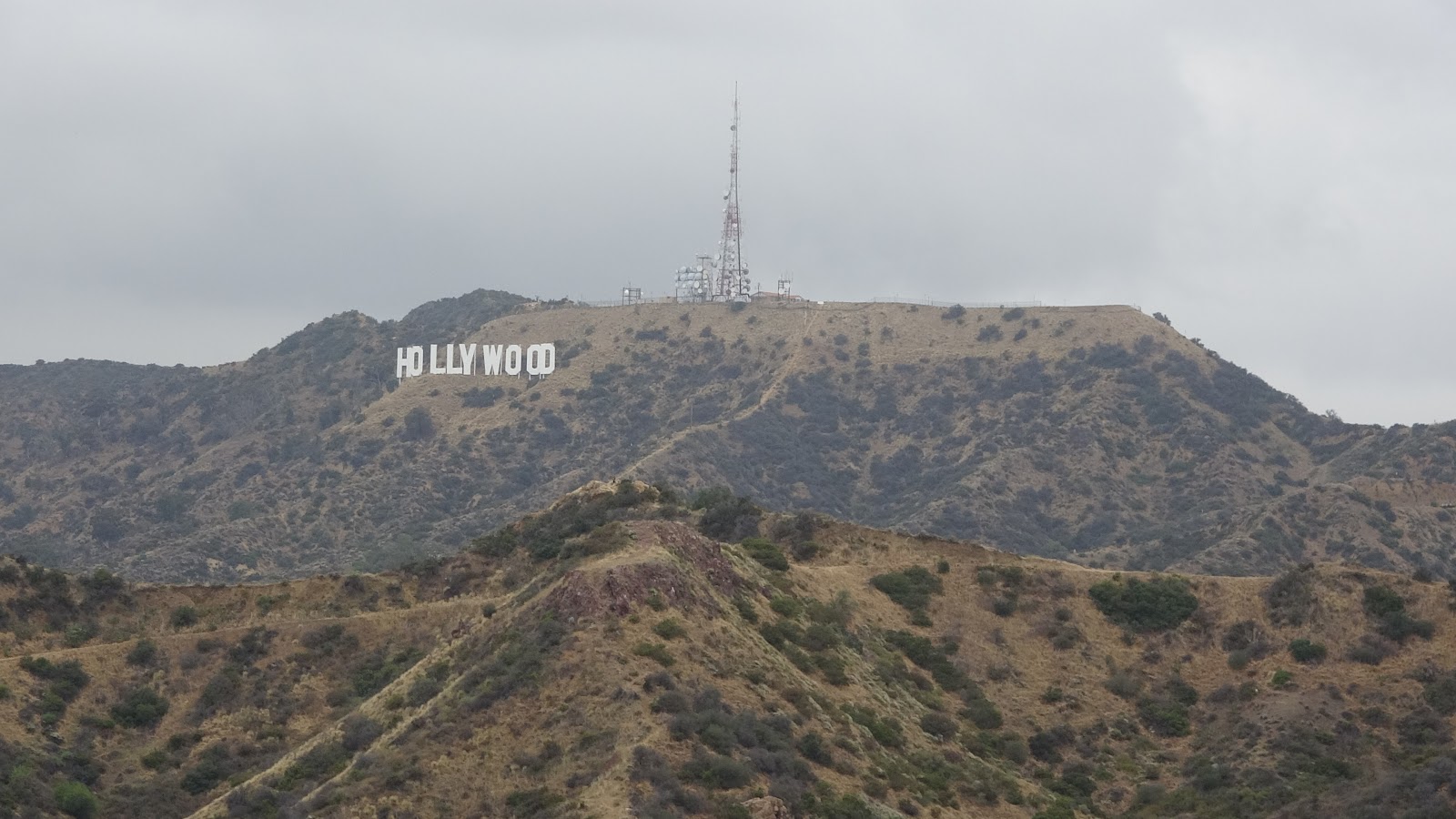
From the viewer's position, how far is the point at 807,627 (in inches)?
3617

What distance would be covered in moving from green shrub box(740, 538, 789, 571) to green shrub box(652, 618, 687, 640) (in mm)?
19522

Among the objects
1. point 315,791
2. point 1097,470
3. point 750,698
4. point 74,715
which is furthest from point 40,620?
point 1097,470

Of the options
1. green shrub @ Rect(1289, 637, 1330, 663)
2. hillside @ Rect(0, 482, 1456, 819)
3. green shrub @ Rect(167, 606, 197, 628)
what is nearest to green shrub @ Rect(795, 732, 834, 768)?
hillside @ Rect(0, 482, 1456, 819)

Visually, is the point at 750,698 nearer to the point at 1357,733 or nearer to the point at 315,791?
the point at 315,791

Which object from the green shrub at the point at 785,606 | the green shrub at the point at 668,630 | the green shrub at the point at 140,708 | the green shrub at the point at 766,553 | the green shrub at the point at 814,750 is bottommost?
the green shrub at the point at 140,708

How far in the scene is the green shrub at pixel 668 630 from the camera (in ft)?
263

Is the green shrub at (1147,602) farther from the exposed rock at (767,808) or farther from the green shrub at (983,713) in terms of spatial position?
the exposed rock at (767,808)

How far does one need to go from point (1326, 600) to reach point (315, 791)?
170 feet

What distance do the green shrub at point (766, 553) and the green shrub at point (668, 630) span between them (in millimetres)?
19522

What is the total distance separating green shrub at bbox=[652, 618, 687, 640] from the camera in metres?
80.2

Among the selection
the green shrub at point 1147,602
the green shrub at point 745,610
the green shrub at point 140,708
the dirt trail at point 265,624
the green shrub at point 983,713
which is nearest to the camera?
the green shrub at point 745,610

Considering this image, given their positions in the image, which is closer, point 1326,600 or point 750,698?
point 750,698

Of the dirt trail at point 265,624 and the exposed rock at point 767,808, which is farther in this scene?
the dirt trail at point 265,624

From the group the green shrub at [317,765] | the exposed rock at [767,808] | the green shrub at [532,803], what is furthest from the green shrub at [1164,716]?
the green shrub at [317,765]
